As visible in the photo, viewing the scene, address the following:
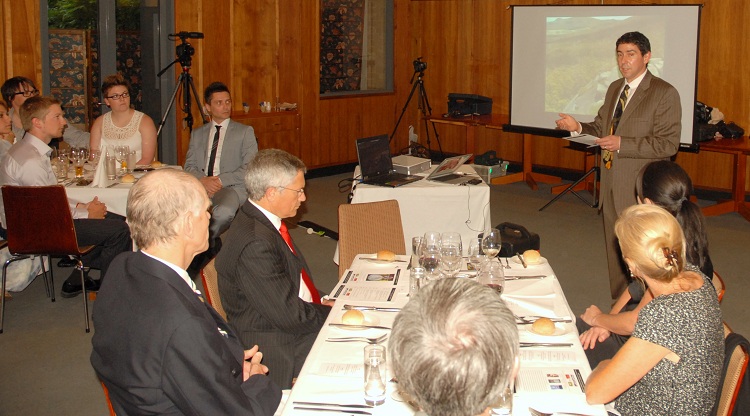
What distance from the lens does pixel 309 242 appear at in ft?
22.3

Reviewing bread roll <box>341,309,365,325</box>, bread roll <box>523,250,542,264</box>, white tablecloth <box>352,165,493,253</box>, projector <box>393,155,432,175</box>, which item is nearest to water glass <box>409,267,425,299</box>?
bread roll <box>341,309,365,325</box>

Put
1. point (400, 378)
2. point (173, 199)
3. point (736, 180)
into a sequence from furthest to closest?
point (736, 180) < point (173, 199) < point (400, 378)

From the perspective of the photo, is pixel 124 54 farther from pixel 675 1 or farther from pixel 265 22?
pixel 675 1

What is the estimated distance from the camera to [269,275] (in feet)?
9.77

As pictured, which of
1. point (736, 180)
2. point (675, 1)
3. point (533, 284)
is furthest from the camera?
Answer: point (675, 1)

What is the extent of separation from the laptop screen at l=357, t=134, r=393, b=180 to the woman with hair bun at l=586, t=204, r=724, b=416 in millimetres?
3096

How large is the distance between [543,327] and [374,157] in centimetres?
306

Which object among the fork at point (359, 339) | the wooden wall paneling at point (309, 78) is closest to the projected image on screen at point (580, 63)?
the wooden wall paneling at point (309, 78)

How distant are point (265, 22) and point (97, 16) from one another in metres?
1.85

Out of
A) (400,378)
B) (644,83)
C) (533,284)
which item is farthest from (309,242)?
(400,378)

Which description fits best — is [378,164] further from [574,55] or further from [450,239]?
[574,55]

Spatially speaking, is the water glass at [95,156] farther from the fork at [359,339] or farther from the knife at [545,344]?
the knife at [545,344]

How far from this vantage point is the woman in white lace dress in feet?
19.7

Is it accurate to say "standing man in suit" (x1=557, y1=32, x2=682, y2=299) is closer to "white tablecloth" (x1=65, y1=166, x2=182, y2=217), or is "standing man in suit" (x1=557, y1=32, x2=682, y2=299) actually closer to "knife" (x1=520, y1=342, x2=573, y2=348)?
"knife" (x1=520, y1=342, x2=573, y2=348)
